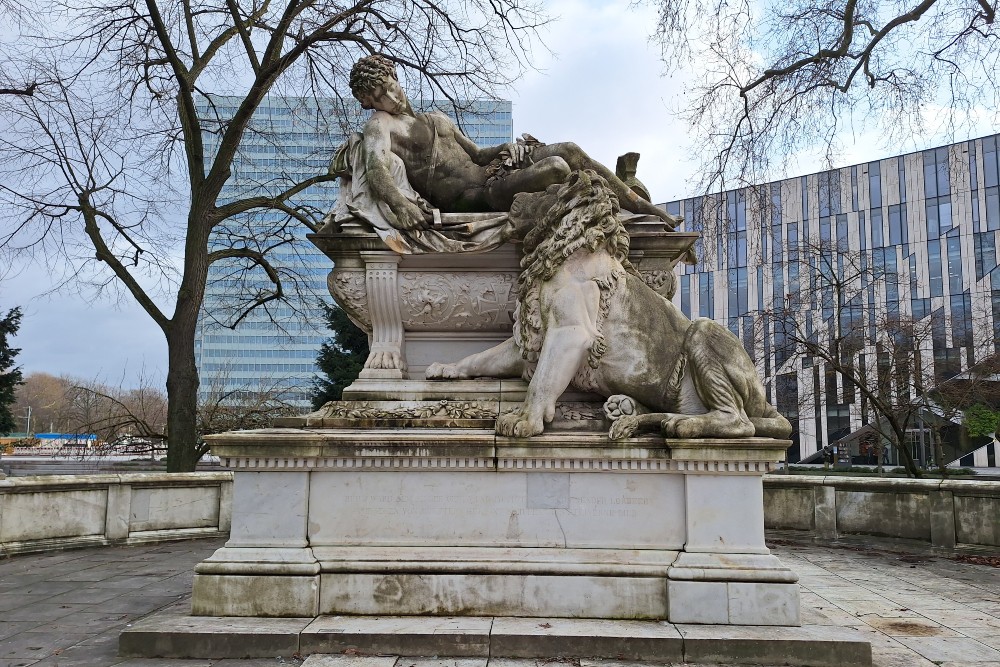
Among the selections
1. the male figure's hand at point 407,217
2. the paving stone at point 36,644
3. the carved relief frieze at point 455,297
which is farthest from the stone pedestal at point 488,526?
the male figure's hand at point 407,217

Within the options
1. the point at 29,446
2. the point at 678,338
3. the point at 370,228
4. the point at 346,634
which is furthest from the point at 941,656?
the point at 29,446

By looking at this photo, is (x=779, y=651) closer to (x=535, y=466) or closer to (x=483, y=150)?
(x=535, y=466)

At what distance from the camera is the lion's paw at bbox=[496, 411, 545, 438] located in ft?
15.3

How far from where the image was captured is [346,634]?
13.5 feet

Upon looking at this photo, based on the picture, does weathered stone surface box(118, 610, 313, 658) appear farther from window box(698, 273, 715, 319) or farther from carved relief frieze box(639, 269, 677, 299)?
window box(698, 273, 715, 319)

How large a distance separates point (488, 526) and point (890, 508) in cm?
727

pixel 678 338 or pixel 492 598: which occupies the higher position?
pixel 678 338

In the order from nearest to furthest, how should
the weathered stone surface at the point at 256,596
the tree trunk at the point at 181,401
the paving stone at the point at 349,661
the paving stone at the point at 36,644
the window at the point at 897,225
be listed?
the paving stone at the point at 349,661
the paving stone at the point at 36,644
the weathered stone surface at the point at 256,596
the tree trunk at the point at 181,401
the window at the point at 897,225

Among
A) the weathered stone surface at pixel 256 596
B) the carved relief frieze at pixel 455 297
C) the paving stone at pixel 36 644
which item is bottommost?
the paving stone at pixel 36 644

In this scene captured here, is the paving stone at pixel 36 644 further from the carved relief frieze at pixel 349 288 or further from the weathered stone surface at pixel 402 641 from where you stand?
the carved relief frieze at pixel 349 288

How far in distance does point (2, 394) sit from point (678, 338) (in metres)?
24.1

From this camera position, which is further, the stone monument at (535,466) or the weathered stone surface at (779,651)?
the stone monument at (535,466)

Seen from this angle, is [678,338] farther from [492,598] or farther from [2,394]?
[2,394]

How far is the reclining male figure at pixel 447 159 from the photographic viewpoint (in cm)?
571
